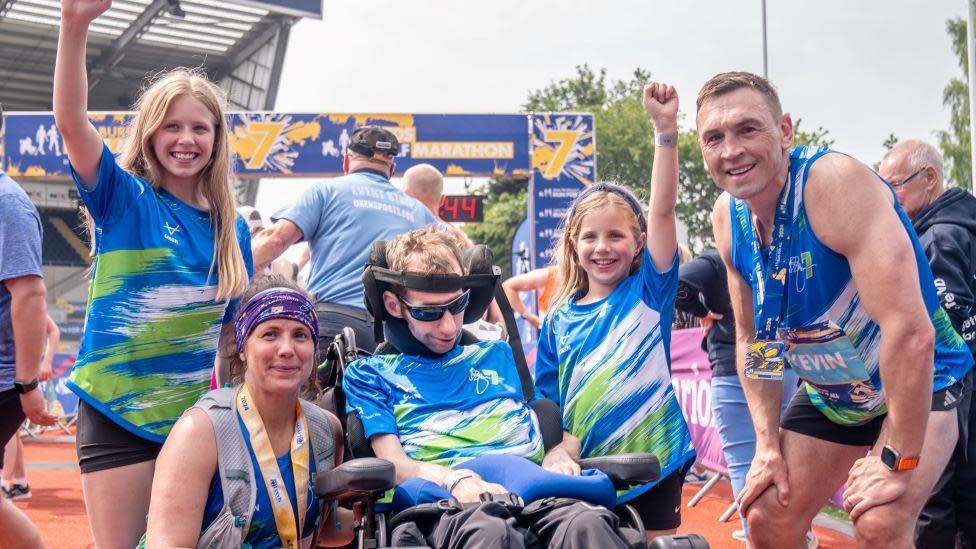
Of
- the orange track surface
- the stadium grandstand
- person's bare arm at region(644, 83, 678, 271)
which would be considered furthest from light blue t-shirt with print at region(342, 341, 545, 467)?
the stadium grandstand

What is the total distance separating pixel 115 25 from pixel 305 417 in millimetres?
30761

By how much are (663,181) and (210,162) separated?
162 cm

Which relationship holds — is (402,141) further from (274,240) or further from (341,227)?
(274,240)

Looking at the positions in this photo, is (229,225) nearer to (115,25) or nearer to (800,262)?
(800,262)

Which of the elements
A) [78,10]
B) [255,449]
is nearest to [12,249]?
[78,10]

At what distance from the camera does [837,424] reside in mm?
3217

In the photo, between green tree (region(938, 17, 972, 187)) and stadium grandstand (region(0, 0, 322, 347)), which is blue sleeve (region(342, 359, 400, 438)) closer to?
stadium grandstand (region(0, 0, 322, 347))

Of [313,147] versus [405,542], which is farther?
[313,147]

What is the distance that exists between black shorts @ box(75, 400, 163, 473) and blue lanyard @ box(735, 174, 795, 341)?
2.13 meters

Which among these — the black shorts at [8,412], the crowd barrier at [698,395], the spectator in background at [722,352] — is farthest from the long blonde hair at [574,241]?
the crowd barrier at [698,395]

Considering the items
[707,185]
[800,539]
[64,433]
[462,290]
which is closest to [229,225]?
[462,290]

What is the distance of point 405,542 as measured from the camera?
2.51 metres

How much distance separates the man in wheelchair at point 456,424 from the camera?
2463mm

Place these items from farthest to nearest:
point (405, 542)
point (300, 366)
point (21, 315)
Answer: point (21, 315) < point (300, 366) < point (405, 542)
